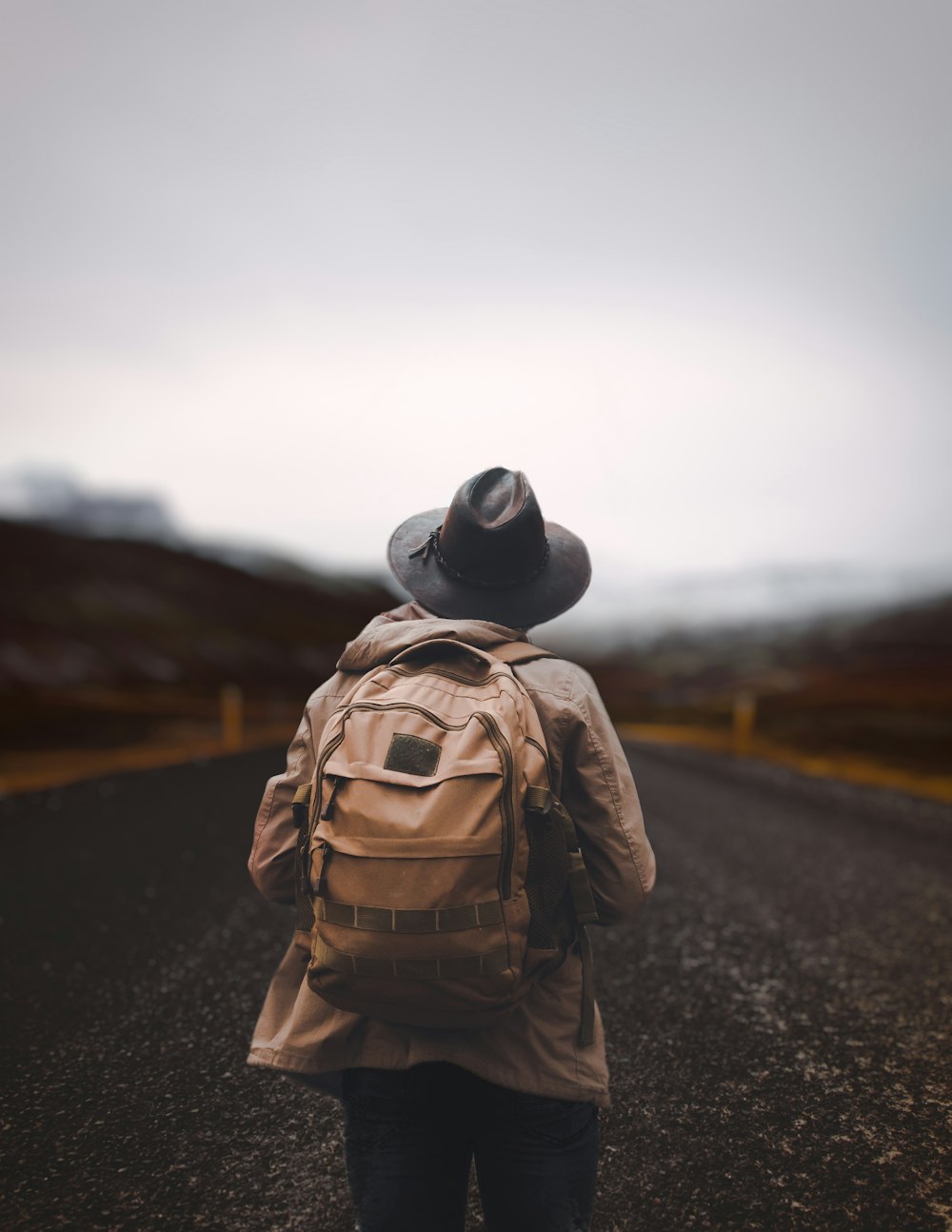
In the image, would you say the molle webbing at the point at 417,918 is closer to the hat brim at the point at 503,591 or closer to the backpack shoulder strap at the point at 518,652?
the backpack shoulder strap at the point at 518,652

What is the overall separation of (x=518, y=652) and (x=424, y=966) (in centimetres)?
61

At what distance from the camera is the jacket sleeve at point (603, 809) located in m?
1.64

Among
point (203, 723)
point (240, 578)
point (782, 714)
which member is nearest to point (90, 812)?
point (203, 723)

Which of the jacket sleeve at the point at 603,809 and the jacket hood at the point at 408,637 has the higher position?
the jacket hood at the point at 408,637

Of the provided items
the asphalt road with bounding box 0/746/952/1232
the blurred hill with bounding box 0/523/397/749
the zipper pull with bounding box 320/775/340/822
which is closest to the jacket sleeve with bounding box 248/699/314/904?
the zipper pull with bounding box 320/775/340/822

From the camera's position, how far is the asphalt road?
95.3 inches

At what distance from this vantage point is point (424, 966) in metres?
1.38

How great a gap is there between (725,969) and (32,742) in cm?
1574

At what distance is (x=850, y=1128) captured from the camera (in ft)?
9.31

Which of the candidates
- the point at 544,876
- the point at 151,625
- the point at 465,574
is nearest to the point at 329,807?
the point at 544,876

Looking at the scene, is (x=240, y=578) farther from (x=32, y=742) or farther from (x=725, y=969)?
(x=725, y=969)

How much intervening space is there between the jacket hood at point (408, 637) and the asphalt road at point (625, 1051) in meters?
1.71

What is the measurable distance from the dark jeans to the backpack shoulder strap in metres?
0.79

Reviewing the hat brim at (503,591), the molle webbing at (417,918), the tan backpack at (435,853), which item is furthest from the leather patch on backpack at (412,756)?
the hat brim at (503,591)
